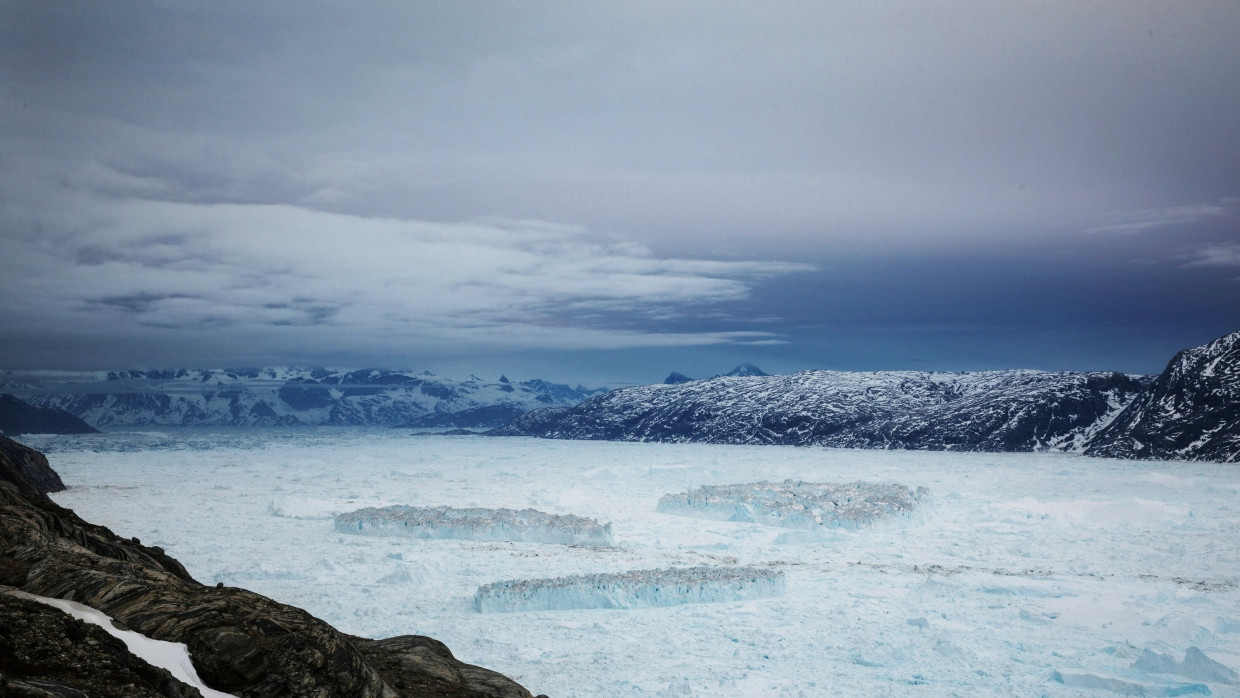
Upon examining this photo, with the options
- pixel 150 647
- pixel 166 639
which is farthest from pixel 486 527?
pixel 150 647

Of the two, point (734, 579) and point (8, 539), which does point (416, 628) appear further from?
point (8, 539)

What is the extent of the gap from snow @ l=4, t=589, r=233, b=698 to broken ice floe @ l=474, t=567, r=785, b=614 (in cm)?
1065

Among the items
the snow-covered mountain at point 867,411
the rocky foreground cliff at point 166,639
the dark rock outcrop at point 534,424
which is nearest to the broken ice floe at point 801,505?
the rocky foreground cliff at point 166,639

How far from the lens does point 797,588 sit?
18609 mm

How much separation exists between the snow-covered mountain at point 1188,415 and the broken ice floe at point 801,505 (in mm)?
62950

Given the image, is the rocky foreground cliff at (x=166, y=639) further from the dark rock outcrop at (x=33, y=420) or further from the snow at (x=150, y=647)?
the dark rock outcrop at (x=33, y=420)

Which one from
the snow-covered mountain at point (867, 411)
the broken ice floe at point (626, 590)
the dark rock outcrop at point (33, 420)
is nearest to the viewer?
the broken ice floe at point (626, 590)

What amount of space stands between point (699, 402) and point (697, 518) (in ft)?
431

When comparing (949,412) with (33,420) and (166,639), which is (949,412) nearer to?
(166,639)

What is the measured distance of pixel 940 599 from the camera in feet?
57.7

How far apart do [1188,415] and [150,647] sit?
110 metres

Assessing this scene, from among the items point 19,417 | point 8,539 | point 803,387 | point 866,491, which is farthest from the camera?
point 19,417

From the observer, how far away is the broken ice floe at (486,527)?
2553 cm

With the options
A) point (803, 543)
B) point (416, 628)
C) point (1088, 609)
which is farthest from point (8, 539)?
point (803, 543)
